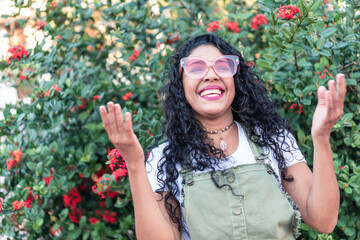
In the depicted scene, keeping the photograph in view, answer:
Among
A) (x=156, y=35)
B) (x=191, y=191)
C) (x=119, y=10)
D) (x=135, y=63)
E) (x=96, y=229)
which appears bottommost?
(x=96, y=229)

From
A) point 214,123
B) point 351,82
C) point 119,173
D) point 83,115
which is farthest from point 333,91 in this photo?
point 83,115

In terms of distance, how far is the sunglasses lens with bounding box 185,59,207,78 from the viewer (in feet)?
5.70

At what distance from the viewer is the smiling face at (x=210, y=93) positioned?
1711mm

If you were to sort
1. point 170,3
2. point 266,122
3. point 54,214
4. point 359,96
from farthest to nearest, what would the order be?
1. point 170,3
2. point 54,214
3. point 359,96
4. point 266,122

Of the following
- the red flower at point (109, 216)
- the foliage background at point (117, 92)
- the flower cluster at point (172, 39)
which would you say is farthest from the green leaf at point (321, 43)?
the red flower at point (109, 216)

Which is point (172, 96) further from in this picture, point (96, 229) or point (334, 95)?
point (96, 229)

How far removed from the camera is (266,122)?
189 cm

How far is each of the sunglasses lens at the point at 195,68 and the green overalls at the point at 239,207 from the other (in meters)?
0.42

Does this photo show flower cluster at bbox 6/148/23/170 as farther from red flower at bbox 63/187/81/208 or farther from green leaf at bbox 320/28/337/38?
green leaf at bbox 320/28/337/38

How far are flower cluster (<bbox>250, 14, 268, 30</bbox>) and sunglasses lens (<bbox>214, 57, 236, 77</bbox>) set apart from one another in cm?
109

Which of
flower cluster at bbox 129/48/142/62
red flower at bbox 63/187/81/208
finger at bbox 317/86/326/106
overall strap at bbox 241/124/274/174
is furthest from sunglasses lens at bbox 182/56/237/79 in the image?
red flower at bbox 63/187/81/208

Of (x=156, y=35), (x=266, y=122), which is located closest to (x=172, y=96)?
(x=266, y=122)

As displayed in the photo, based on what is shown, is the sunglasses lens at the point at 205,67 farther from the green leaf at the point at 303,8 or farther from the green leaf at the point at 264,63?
the green leaf at the point at 264,63

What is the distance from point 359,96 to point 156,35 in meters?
1.40
